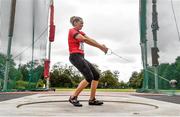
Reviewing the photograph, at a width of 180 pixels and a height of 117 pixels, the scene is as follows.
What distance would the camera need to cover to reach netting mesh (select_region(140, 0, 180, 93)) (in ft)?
37.0

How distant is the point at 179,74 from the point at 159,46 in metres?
1.16

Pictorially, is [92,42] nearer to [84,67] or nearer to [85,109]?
[84,67]

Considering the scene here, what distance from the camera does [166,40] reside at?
11.6 m

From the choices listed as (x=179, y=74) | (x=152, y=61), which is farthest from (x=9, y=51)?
(x=179, y=74)

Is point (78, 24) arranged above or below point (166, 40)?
below

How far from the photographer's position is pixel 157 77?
12578 mm

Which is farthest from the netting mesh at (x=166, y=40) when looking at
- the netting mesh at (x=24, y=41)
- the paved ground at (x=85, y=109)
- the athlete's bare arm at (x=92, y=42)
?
the athlete's bare arm at (x=92, y=42)

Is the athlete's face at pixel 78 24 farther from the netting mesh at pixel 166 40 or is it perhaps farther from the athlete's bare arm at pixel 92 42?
the netting mesh at pixel 166 40

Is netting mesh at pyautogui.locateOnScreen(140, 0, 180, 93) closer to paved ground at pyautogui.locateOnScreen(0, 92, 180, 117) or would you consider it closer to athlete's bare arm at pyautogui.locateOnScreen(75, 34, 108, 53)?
paved ground at pyautogui.locateOnScreen(0, 92, 180, 117)

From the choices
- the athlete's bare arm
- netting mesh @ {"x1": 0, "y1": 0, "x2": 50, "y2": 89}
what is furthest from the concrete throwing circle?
netting mesh @ {"x1": 0, "y1": 0, "x2": 50, "y2": 89}

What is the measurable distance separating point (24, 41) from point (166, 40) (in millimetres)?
4839

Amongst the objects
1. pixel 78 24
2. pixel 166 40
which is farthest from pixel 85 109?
pixel 166 40

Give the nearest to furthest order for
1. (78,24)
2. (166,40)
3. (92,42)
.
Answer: (92,42), (78,24), (166,40)

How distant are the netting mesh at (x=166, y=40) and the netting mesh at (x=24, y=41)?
4.03 metres
